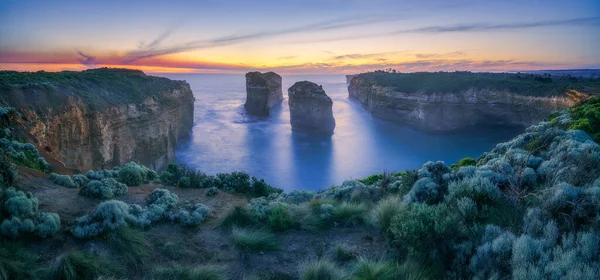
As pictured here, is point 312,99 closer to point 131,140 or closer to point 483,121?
point 483,121

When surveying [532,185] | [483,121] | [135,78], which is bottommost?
[483,121]

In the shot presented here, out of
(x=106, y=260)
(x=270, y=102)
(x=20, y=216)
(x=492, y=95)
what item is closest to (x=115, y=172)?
(x=20, y=216)

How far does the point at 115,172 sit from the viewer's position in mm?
10109

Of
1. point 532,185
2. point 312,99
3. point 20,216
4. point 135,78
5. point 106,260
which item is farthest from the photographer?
point 312,99

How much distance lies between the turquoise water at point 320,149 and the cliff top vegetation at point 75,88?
9.49m

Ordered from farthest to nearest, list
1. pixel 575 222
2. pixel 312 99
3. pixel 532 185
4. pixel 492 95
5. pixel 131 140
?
pixel 312 99
pixel 492 95
pixel 131 140
pixel 532 185
pixel 575 222

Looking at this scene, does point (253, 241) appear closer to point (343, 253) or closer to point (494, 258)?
point (343, 253)

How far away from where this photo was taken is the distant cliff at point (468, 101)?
35.9m

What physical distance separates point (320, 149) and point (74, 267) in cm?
3683

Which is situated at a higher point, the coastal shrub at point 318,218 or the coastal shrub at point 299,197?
the coastal shrub at point 318,218

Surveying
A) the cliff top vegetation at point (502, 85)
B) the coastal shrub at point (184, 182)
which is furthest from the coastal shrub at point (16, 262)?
the cliff top vegetation at point (502, 85)

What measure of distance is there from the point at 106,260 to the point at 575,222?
6495mm

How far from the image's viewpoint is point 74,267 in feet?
14.4

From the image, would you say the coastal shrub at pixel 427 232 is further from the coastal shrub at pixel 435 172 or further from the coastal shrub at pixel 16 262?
the coastal shrub at pixel 16 262
